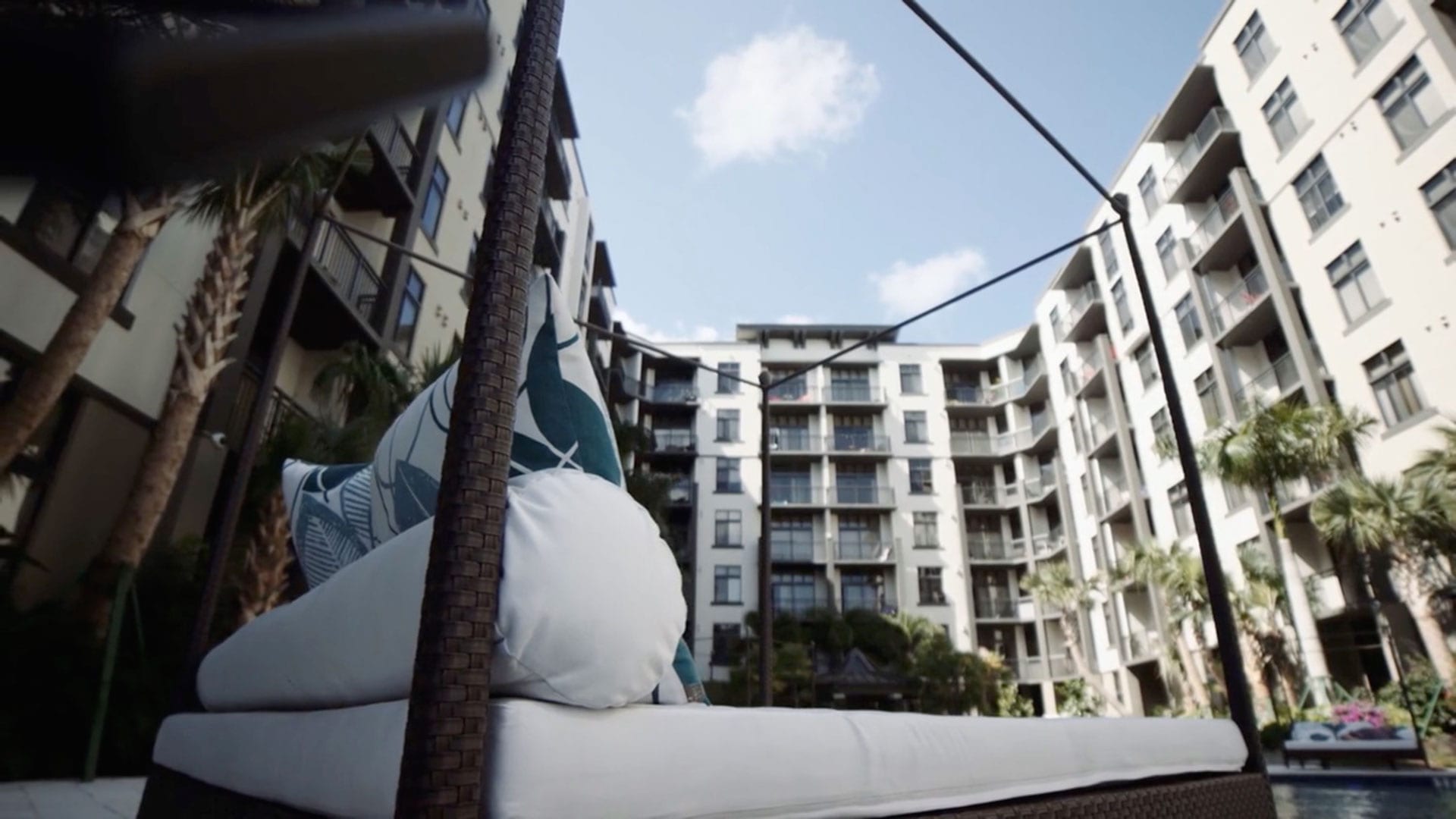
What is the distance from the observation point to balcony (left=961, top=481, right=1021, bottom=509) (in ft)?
94.1

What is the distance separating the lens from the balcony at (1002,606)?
27.1m

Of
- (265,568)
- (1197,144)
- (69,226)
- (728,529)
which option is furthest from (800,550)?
(69,226)

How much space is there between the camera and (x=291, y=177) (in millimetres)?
6484

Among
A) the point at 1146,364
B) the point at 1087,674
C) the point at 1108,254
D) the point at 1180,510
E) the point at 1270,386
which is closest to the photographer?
the point at 1270,386

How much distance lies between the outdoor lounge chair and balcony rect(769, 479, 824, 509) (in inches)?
1064

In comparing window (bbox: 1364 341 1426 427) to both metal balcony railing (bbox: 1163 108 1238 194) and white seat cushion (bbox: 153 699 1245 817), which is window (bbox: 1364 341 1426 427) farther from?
white seat cushion (bbox: 153 699 1245 817)

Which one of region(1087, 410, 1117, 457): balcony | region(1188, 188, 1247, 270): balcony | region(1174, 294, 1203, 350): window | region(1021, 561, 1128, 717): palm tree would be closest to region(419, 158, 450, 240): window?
region(1188, 188, 1247, 270): balcony

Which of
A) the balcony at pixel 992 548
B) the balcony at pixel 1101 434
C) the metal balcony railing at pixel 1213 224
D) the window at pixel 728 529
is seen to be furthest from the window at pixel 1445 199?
the window at pixel 728 529

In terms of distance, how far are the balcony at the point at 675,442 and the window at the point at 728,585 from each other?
5.15m

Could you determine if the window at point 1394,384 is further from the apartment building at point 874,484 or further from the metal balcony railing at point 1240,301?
the apartment building at point 874,484

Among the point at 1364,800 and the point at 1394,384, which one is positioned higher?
the point at 1394,384

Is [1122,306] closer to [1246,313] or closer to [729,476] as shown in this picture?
[1246,313]

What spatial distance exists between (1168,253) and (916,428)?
12642 mm

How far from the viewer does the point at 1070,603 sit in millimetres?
23062
